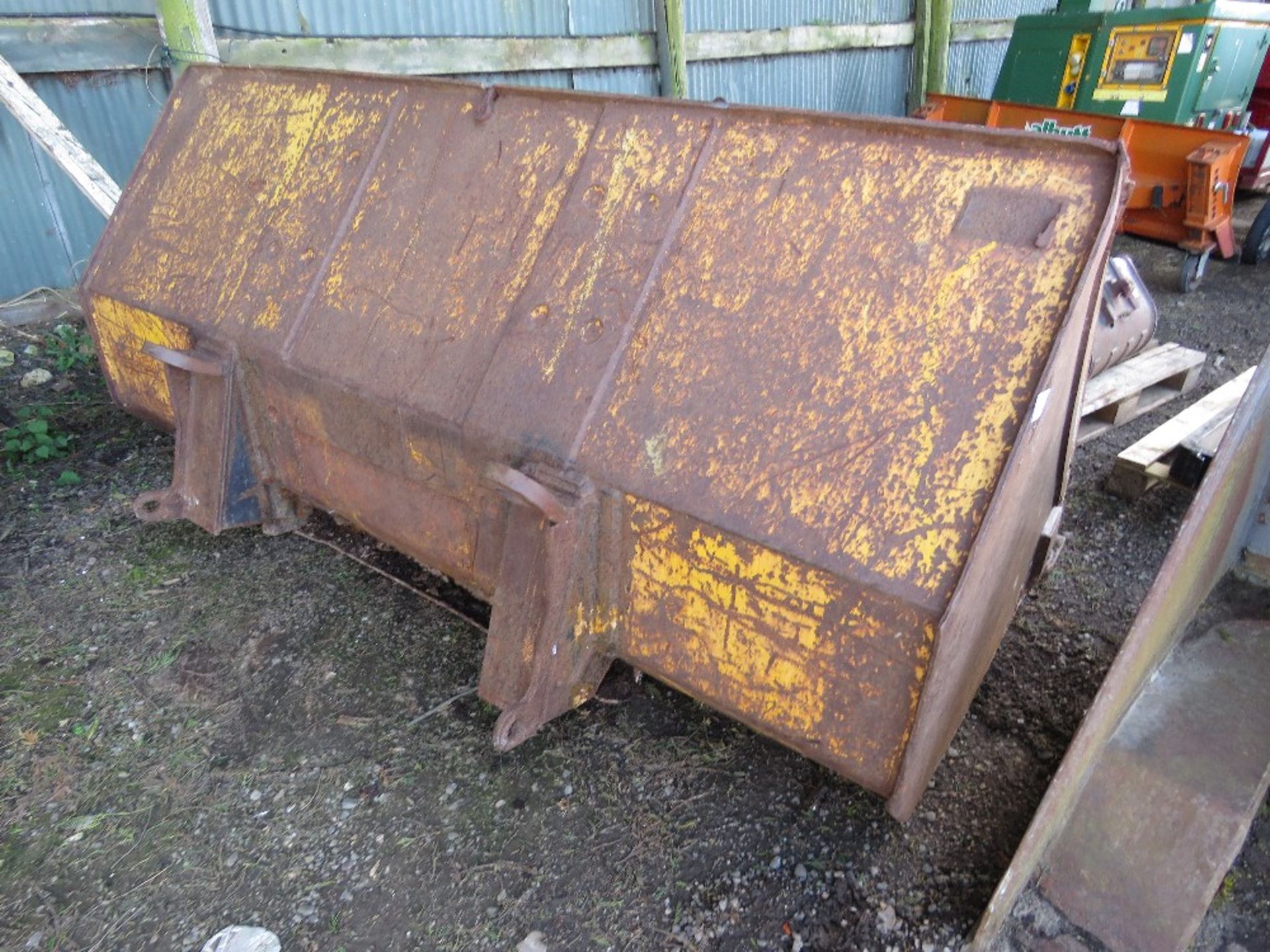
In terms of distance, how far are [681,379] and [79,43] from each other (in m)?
4.25

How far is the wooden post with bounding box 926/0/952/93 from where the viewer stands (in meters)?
8.78

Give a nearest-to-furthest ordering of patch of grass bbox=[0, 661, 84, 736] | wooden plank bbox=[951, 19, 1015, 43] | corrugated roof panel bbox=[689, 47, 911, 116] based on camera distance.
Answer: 1. patch of grass bbox=[0, 661, 84, 736]
2. corrugated roof panel bbox=[689, 47, 911, 116]
3. wooden plank bbox=[951, 19, 1015, 43]

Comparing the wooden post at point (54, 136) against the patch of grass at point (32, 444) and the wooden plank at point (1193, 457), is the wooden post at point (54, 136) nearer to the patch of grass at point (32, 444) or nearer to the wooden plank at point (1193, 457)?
the patch of grass at point (32, 444)

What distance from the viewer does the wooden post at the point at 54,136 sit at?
3.85 metres

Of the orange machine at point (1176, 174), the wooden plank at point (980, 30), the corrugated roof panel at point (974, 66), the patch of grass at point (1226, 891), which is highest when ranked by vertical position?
the wooden plank at point (980, 30)

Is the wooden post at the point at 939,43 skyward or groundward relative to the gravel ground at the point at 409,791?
skyward

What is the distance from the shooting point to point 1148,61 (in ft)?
21.2

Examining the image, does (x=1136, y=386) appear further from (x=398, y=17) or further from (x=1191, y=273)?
(x=398, y=17)

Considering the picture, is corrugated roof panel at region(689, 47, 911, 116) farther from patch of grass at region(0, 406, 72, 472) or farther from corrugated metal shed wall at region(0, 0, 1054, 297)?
patch of grass at region(0, 406, 72, 472)

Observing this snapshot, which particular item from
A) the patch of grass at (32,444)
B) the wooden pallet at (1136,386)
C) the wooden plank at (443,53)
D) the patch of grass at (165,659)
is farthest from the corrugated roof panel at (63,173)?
the wooden pallet at (1136,386)

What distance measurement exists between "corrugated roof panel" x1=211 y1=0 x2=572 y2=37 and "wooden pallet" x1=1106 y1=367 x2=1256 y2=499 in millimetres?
4673

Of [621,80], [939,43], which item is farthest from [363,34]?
[939,43]

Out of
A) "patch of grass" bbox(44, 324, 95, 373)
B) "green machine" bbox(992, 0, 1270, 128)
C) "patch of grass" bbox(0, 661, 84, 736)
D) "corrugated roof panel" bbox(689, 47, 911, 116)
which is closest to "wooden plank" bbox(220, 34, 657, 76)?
"corrugated roof panel" bbox(689, 47, 911, 116)

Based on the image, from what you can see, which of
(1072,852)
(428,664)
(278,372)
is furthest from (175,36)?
(1072,852)
